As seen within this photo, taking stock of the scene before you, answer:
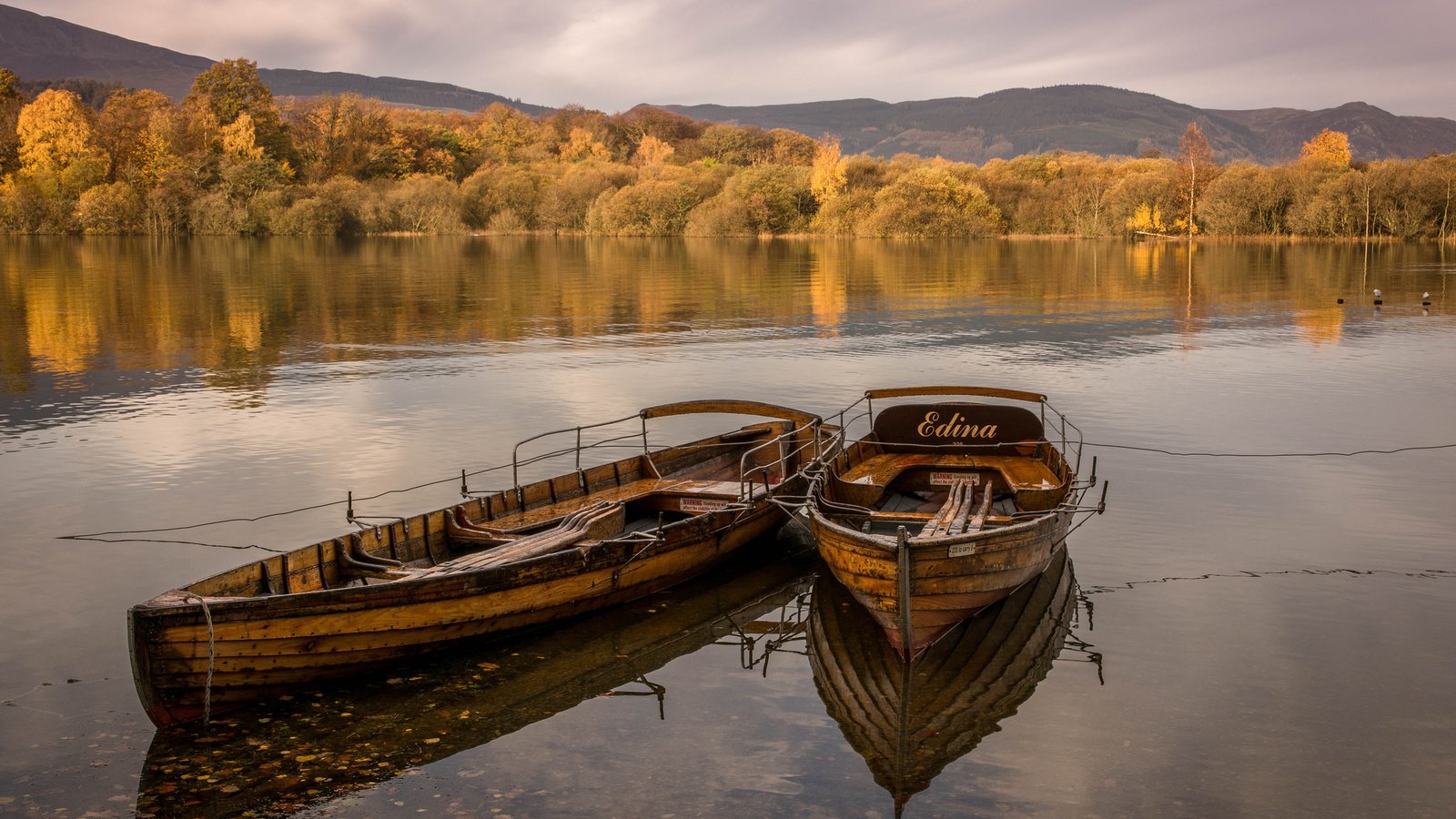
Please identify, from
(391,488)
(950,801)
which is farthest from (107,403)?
(950,801)

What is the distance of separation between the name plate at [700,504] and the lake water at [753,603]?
95 cm

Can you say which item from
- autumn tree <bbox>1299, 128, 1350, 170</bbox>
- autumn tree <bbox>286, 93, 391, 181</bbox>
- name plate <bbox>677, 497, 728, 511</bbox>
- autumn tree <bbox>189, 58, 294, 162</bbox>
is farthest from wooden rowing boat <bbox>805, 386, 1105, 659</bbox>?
autumn tree <bbox>286, 93, 391, 181</bbox>

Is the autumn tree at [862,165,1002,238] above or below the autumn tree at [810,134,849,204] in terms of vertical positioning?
below

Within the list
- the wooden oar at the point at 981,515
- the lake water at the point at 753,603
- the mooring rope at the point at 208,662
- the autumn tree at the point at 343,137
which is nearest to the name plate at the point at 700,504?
the lake water at the point at 753,603

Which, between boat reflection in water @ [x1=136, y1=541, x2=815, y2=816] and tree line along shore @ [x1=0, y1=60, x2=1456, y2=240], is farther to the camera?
tree line along shore @ [x1=0, y1=60, x2=1456, y2=240]

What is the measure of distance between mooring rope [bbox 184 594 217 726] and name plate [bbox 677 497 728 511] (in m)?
7.45

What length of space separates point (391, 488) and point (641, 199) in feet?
438

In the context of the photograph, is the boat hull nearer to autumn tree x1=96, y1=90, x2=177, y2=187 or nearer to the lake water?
the lake water

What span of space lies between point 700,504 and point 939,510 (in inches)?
134

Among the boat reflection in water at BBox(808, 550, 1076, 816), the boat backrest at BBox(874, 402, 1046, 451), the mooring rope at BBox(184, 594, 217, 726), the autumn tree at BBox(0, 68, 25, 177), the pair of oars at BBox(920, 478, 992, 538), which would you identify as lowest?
the boat reflection in water at BBox(808, 550, 1076, 816)

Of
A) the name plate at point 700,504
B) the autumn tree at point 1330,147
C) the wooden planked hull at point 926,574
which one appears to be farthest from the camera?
the autumn tree at point 1330,147

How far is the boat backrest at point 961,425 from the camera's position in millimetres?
18938

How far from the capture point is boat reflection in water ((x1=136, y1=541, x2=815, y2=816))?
10.3 metres

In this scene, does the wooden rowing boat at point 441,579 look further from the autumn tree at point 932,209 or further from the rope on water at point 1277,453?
the autumn tree at point 932,209
